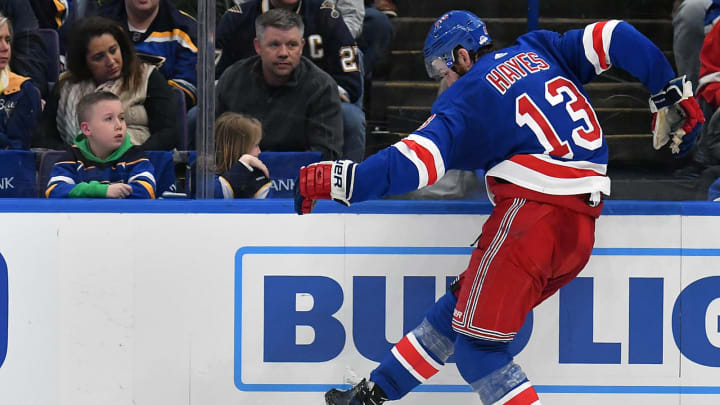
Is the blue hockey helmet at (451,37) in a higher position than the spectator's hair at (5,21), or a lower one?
lower

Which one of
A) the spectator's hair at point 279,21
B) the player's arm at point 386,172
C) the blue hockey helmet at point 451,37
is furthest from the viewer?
the spectator's hair at point 279,21

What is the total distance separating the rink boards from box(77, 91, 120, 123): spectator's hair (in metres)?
0.31

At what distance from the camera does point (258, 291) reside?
2.75 m

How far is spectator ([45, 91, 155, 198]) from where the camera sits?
280 centimetres

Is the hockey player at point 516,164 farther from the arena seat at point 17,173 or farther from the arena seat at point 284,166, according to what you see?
the arena seat at point 17,173

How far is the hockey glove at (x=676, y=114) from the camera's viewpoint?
7.89 ft

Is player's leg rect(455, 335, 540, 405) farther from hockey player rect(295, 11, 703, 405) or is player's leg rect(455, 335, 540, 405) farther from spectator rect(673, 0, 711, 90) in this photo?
spectator rect(673, 0, 711, 90)

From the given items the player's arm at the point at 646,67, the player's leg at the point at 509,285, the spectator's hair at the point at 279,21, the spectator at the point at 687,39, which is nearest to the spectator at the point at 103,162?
the spectator's hair at the point at 279,21

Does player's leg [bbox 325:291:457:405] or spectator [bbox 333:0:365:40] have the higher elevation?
spectator [bbox 333:0:365:40]

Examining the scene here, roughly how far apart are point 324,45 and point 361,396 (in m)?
1.08

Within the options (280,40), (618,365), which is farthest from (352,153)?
(618,365)

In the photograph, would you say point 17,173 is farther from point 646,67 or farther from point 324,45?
point 646,67

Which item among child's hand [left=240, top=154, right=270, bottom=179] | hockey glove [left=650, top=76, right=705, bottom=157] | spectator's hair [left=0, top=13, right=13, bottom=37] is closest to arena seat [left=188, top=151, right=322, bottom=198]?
child's hand [left=240, top=154, right=270, bottom=179]

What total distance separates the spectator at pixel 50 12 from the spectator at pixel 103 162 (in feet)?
0.98
